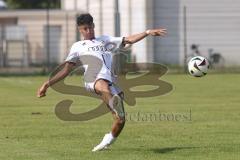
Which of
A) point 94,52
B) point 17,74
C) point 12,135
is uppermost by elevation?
point 94,52

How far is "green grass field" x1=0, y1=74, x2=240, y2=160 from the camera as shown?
11078 millimetres

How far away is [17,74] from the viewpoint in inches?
1501

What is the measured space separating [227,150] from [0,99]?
1167cm

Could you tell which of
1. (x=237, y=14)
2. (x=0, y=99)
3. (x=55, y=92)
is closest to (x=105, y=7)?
(x=237, y=14)

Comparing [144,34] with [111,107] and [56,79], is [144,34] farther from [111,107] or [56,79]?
[56,79]

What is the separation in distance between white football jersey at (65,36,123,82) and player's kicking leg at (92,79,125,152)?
0.15 metres

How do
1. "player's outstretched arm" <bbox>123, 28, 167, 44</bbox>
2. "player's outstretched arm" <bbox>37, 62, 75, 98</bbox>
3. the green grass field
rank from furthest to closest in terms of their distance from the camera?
"player's outstretched arm" <bbox>37, 62, 75, 98</bbox> → "player's outstretched arm" <bbox>123, 28, 167, 44</bbox> → the green grass field

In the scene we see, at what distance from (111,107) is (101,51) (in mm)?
835

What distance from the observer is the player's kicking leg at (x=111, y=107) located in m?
11.4

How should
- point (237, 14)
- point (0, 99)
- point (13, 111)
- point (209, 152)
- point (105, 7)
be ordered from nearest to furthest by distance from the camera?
point (209, 152) < point (13, 111) < point (0, 99) < point (237, 14) < point (105, 7)

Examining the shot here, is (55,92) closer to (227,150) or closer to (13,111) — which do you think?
(13,111)

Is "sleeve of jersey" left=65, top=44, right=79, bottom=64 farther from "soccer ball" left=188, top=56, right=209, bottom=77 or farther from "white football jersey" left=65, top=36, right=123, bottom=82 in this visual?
"soccer ball" left=188, top=56, right=209, bottom=77

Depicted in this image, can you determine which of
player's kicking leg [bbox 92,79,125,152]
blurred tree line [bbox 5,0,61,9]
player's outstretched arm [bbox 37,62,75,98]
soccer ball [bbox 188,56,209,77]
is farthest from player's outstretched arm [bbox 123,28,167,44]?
blurred tree line [bbox 5,0,61,9]

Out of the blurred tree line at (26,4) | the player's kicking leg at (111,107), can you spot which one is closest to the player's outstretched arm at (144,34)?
the player's kicking leg at (111,107)
